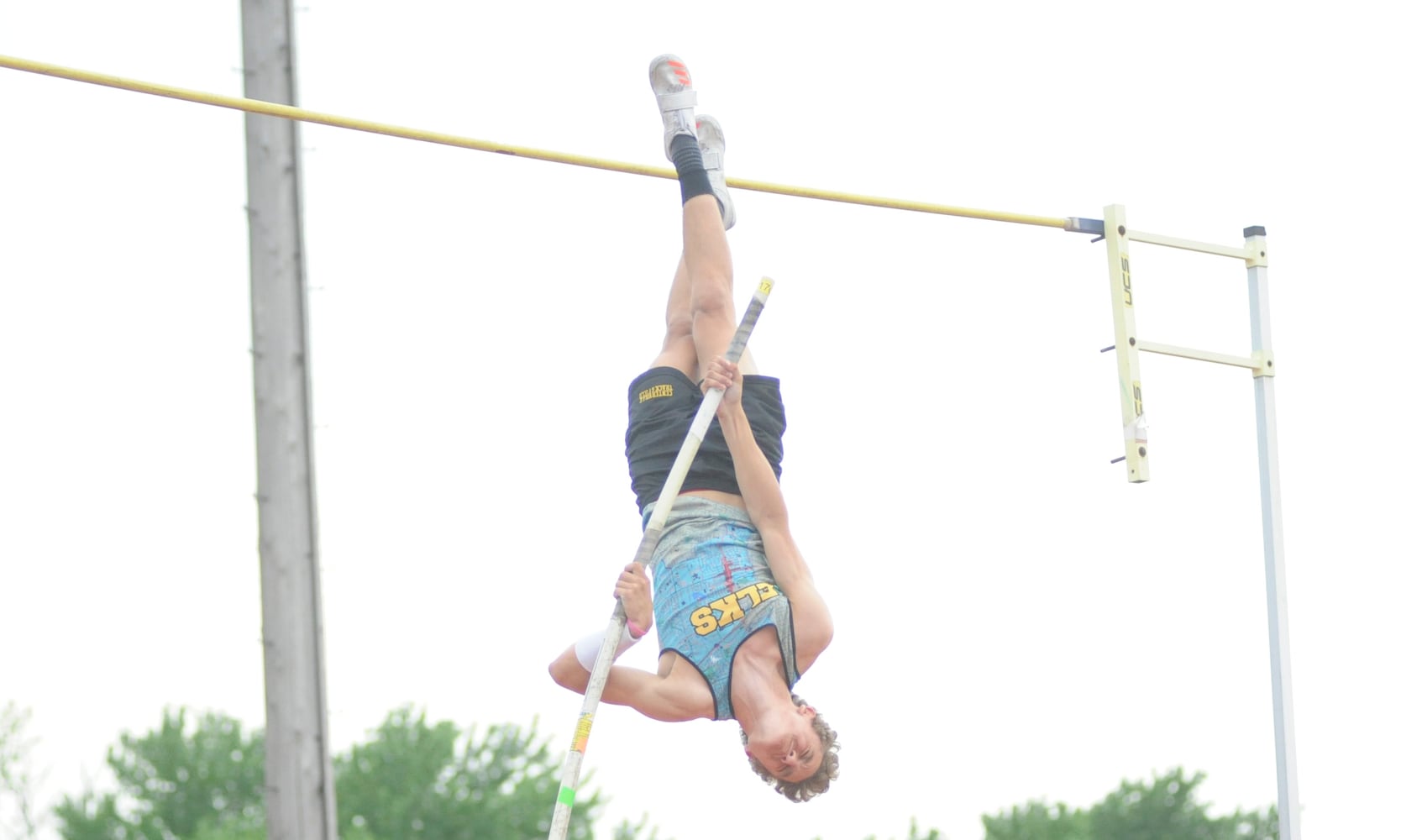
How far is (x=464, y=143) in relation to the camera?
649 cm

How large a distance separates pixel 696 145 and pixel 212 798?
43.9 ft

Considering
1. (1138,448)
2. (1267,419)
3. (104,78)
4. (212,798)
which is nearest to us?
(104,78)

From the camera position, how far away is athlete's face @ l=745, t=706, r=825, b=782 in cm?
604

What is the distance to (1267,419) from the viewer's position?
7.70 meters

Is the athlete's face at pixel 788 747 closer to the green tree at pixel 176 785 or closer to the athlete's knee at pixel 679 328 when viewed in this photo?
the athlete's knee at pixel 679 328

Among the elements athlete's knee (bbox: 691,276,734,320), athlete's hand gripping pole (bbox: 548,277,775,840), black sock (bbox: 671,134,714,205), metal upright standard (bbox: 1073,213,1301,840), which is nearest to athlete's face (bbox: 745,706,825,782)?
athlete's hand gripping pole (bbox: 548,277,775,840)

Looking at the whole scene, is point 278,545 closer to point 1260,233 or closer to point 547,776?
point 1260,233

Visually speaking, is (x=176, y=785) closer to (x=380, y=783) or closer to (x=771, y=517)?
(x=380, y=783)

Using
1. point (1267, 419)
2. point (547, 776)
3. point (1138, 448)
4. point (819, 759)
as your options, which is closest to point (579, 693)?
point (819, 759)

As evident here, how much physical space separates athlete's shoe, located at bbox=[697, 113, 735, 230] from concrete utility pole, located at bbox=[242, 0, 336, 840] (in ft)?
5.93

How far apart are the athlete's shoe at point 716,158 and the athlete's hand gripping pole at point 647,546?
2.32 feet

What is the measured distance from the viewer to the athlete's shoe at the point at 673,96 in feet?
21.5

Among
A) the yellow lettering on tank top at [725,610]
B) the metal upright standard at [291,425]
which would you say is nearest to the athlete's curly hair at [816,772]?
the yellow lettering on tank top at [725,610]

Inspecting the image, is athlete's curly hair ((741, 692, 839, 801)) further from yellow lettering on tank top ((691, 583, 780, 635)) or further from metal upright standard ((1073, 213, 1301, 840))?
metal upright standard ((1073, 213, 1301, 840))
